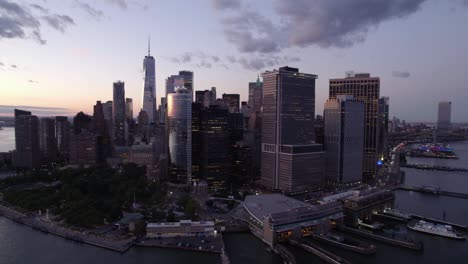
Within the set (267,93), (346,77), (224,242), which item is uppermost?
(346,77)

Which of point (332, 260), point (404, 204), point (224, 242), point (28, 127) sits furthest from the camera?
point (28, 127)

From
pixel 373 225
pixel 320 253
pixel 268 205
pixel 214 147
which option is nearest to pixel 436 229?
pixel 373 225

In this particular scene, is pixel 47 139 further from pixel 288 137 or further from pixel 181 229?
pixel 181 229

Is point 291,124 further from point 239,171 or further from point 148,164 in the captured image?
point 148,164

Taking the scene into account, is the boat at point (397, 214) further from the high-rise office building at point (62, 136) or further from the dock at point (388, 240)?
the high-rise office building at point (62, 136)

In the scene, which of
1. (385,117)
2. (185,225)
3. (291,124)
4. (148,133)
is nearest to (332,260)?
(185,225)

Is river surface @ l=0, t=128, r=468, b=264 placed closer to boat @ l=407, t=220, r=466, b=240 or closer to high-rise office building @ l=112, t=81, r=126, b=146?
boat @ l=407, t=220, r=466, b=240

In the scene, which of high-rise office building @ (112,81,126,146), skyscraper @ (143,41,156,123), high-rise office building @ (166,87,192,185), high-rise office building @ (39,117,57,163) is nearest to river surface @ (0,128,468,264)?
high-rise office building @ (166,87,192,185)
